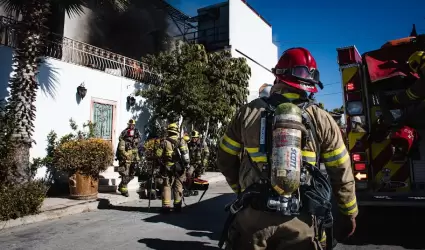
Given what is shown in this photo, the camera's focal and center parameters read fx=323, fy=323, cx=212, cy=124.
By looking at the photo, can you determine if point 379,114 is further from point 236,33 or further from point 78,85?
point 236,33

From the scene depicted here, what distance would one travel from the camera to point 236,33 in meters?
20.0

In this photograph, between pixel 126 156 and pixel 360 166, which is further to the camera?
pixel 126 156

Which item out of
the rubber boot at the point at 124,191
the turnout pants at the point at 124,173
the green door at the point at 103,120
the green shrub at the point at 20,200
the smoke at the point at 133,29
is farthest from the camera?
the smoke at the point at 133,29

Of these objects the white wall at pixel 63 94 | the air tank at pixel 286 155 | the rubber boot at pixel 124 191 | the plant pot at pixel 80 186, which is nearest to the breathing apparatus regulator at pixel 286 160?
the air tank at pixel 286 155

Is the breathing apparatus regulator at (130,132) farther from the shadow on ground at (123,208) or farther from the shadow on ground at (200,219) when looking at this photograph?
the shadow on ground at (200,219)

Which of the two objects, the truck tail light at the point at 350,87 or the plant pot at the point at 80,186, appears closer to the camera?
the truck tail light at the point at 350,87

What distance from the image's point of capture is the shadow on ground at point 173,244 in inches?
172

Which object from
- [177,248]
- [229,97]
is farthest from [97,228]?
[229,97]

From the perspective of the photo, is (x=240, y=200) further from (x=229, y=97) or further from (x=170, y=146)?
(x=229, y=97)

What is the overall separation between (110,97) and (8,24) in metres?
3.55

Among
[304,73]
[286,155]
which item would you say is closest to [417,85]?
[304,73]

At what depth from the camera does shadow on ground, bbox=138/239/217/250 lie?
438 centimetres

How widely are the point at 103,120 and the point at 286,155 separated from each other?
9723 millimetres

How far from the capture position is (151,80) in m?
13.3
